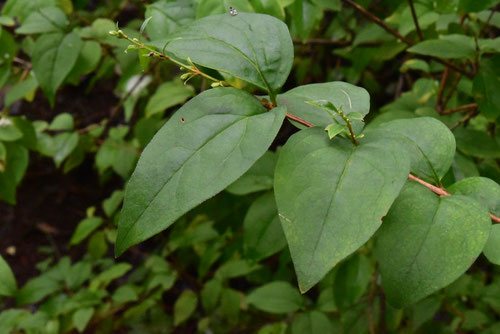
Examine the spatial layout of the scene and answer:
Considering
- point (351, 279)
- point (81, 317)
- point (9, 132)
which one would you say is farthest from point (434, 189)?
point (81, 317)

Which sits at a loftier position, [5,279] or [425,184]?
[425,184]

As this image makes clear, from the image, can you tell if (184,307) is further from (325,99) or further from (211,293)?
(325,99)

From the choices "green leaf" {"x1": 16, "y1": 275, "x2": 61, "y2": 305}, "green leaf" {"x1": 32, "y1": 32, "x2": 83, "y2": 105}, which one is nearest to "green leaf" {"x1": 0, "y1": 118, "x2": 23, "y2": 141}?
"green leaf" {"x1": 32, "y1": 32, "x2": 83, "y2": 105}

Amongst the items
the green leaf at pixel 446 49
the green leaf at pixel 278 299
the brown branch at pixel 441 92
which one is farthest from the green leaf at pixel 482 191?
the green leaf at pixel 278 299

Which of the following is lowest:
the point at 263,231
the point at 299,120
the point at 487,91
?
Answer: the point at 263,231

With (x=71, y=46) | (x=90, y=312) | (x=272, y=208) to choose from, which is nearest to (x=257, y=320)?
(x=90, y=312)

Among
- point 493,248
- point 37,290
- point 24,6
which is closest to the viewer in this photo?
point 493,248
